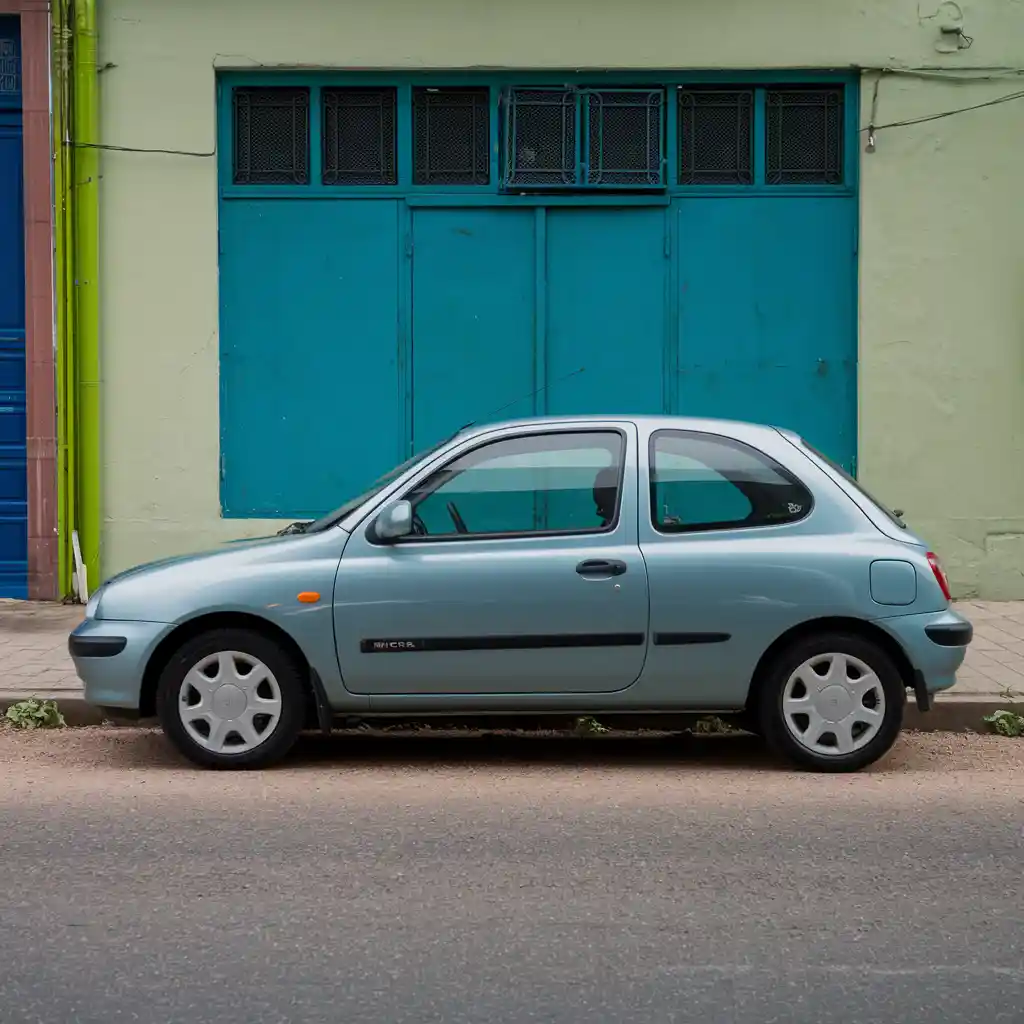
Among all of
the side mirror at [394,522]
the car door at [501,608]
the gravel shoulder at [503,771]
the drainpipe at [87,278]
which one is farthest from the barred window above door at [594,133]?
the side mirror at [394,522]

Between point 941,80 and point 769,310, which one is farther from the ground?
point 941,80

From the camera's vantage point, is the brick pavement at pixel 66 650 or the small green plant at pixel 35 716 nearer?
the small green plant at pixel 35 716

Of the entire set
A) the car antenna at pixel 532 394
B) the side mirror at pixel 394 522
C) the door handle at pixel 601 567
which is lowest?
the door handle at pixel 601 567

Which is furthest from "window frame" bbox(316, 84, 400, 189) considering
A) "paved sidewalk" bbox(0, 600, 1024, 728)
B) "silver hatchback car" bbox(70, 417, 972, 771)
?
"silver hatchback car" bbox(70, 417, 972, 771)

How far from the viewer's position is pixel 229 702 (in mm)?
6977

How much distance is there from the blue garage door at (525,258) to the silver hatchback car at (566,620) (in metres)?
5.28

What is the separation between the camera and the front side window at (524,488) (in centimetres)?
706

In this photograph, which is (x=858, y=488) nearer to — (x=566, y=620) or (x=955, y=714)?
(x=566, y=620)

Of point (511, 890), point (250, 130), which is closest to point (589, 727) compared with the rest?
point (511, 890)

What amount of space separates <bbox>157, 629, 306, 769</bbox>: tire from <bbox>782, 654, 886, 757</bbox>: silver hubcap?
207 centimetres

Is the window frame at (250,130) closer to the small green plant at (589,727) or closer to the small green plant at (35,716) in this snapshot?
the small green plant at (35,716)

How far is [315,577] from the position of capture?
22.7 feet

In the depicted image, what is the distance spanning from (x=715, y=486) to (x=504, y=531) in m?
0.93

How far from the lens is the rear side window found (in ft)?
23.1
